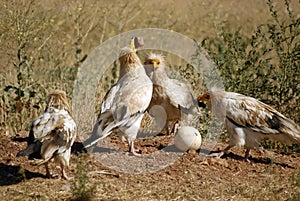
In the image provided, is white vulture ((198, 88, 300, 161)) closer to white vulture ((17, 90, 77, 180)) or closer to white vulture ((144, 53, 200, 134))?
white vulture ((144, 53, 200, 134))

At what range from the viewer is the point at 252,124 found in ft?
24.9

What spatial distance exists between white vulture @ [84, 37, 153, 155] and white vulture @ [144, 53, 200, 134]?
22.2 inches

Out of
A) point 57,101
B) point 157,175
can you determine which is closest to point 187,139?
point 157,175

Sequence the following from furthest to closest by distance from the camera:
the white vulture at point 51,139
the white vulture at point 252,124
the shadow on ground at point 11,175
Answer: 1. the white vulture at point 252,124
2. the shadow on ground at point 11,175
3. the white vulture at point 51,139

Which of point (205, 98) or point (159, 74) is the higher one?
point (159, 74)

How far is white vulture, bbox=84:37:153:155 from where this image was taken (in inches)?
289

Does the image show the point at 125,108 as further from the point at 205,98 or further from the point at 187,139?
the point at 205,98

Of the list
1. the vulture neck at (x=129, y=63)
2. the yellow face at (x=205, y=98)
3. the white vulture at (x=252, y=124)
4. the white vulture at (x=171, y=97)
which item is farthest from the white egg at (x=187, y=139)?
the vulture neck at (x=129, y=63)

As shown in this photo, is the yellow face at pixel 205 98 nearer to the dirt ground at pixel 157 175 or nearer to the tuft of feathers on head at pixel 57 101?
the dirt ground at pixel 157 175

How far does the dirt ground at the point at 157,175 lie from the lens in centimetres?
616

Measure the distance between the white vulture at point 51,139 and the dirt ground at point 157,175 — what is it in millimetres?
224

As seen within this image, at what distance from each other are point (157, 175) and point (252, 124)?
59.6 inches

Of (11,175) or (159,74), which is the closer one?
(11,175)

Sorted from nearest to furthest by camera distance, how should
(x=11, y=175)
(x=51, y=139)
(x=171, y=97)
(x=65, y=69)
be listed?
(x=51, y=139) → (x=11, y=175) → (x=171, y=97) → (x=65, y=69)
